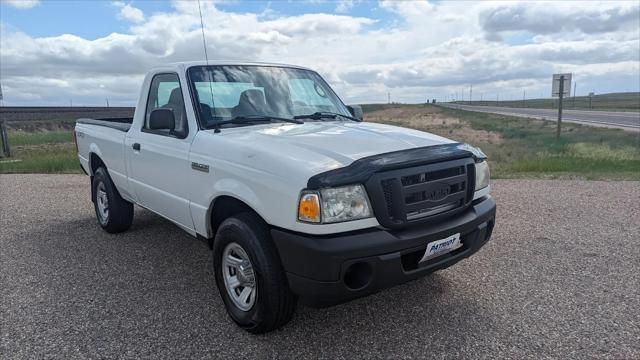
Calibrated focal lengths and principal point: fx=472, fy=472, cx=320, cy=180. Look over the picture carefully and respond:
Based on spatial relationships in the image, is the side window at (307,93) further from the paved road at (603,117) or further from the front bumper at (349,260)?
the paved road at (603,117)

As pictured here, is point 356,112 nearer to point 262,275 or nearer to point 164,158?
point 164,158

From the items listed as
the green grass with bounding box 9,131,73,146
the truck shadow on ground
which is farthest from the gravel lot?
the green grass with bounding box 9,131,73,146

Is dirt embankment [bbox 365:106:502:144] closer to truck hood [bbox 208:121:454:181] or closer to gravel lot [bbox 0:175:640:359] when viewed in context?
gravel lot [bbox 0:175:640:359]

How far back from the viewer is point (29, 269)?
4.71m

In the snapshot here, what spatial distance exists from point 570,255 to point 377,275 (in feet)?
9.50

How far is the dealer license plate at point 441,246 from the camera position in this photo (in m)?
3.03

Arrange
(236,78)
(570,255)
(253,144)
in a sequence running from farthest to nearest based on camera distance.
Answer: (570,255), (236,78), (253,144)

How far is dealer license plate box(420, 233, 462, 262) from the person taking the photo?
9.94ft

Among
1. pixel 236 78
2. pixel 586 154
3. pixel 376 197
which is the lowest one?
pixel 586 154

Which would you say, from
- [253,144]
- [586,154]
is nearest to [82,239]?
[253,144]

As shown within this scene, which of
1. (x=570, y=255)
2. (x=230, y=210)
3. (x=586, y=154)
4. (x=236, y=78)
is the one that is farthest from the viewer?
(x=586, y=154)

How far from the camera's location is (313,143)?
3.27 metres

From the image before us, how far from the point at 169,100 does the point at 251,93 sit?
0.88 meters

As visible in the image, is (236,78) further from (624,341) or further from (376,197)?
(624,341)
